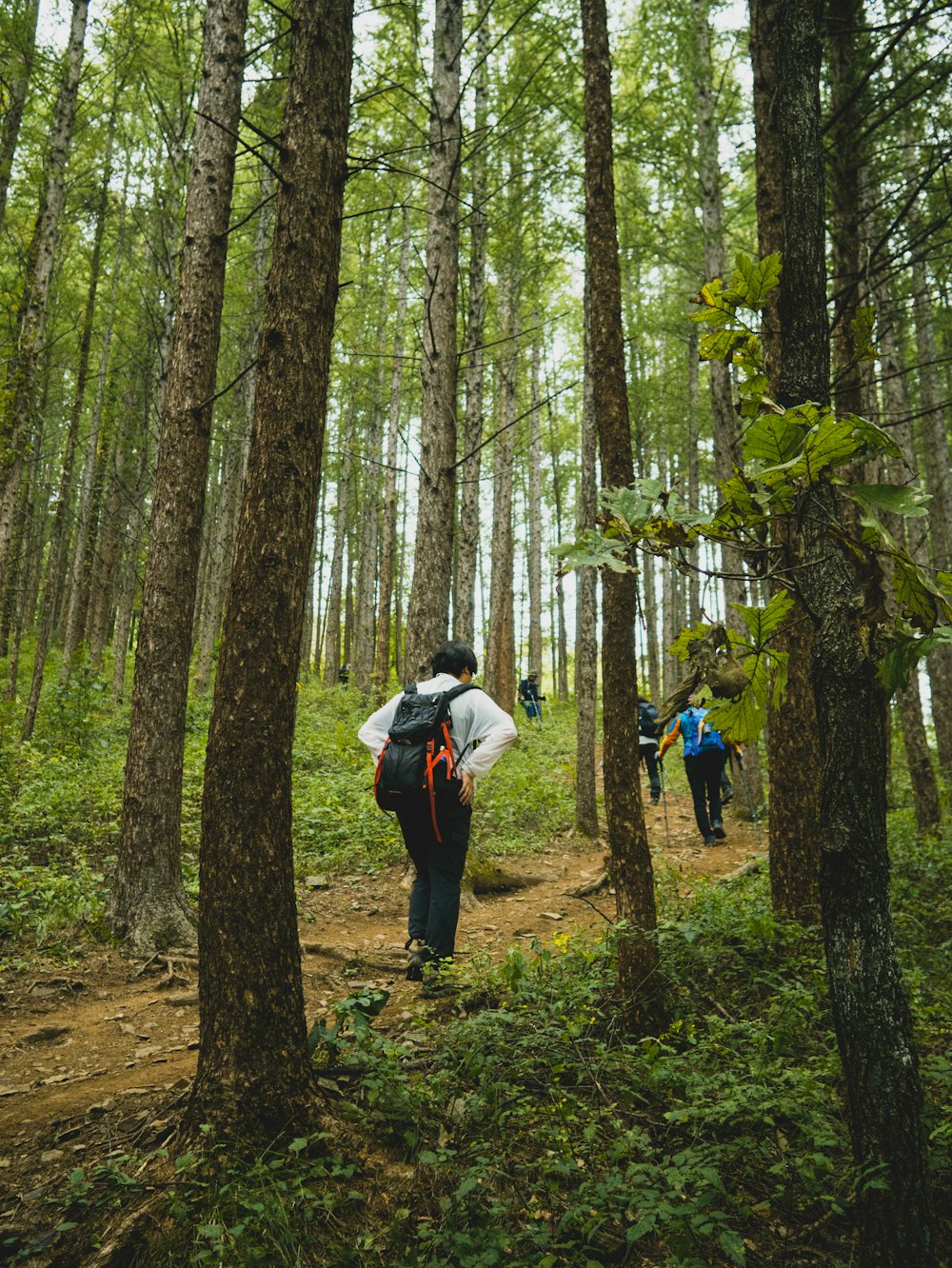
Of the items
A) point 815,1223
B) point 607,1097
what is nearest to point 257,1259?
point 607,1097

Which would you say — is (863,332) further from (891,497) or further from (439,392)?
(439,392)

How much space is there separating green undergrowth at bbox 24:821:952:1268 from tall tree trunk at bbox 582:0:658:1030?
0.32 meters

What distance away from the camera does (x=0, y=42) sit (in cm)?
1041

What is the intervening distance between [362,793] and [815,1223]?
7834 mm

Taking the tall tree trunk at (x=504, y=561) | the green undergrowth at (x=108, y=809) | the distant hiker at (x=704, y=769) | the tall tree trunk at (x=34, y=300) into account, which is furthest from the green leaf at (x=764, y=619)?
the tall tree trunk at (x=504, y=561)

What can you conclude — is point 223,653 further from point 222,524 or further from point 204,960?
point 222,524

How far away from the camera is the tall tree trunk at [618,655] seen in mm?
3893

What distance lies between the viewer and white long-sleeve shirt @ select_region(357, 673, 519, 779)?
14.9 ft

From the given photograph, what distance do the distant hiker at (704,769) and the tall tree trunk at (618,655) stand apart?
5186 millimetres

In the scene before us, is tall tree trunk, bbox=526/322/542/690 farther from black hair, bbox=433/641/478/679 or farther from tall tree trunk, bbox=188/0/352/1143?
tall tree trunk, bbox=188/0/352/1143

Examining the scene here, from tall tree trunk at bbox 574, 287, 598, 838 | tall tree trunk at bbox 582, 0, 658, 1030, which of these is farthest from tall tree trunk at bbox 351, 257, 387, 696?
tall tree trunk at bbox 582, 0, 658, 1030

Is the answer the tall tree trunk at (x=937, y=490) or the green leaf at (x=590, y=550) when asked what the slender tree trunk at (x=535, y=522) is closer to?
the tall tree trunk at (x=937, y=490)

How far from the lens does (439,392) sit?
7418mm

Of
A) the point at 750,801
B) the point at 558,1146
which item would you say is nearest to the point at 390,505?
the point at 750,801
